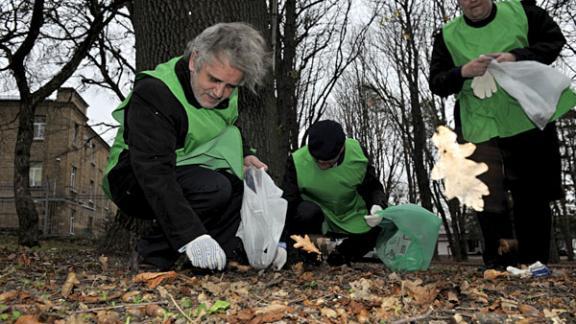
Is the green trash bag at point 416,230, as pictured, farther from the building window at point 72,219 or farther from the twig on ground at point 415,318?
the building window at point 72,219

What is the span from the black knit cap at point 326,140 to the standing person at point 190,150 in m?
0.66

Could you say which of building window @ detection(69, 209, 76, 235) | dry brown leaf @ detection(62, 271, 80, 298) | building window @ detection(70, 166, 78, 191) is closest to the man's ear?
dry brown leaf @ detection(62, 271, 80, 298)

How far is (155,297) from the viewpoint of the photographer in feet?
6.26

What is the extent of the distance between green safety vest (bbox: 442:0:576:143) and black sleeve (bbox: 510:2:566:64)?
0.04 metres

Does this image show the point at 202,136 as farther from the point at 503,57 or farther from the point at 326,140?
the point at 503,57

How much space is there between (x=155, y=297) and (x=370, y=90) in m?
14.6

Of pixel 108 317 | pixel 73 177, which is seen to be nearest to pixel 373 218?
pixel 108 317

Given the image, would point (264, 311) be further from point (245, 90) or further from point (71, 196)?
point (71, 196)

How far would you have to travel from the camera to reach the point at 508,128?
2.95m

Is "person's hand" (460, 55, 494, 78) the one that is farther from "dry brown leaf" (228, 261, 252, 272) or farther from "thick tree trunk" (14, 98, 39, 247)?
"thick tree trunk" (14, 98, 39, 247)

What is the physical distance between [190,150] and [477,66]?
1.69 m

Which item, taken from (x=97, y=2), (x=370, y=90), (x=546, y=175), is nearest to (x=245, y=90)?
(x=546, y=175)

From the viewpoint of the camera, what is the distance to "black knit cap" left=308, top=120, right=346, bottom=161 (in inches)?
141

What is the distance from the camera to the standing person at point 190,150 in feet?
7.88
